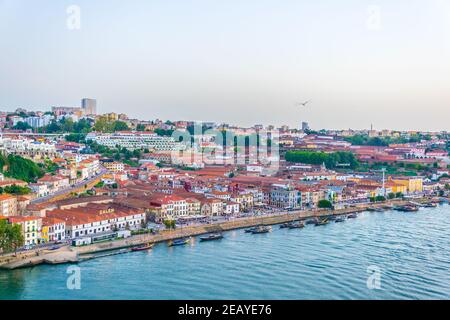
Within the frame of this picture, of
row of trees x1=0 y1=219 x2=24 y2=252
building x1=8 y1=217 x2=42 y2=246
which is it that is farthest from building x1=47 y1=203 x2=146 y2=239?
row of trees x1=0 y1=219 x2=24 y2=252

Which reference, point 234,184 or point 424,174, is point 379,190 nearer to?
point 234,184

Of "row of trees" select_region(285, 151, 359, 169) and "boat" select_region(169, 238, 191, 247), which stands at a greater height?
"row of trees" select_region(285, 151, 359, 169)

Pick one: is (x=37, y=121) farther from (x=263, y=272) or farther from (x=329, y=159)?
(x=263, y=272)

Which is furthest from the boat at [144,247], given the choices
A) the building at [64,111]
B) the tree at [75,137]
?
the building at [64,111]

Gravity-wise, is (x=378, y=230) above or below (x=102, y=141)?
A: below

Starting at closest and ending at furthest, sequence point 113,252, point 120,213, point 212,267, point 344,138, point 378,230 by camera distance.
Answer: point 212,267 → point 113,252 → point 120,213 → point 378,230 → point 344,138

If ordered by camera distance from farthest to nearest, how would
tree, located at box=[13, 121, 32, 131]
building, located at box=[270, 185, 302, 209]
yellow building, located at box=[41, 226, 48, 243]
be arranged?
tree, located at box=[13, 121, 32, 131] < building, located at box=[270, 185, 302, 209] < yellow building, located at box=[41, 226, 48, 243]

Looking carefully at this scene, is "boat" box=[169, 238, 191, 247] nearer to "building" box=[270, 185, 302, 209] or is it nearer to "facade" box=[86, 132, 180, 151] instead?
"building" box=[270, 185, 302, 209]
